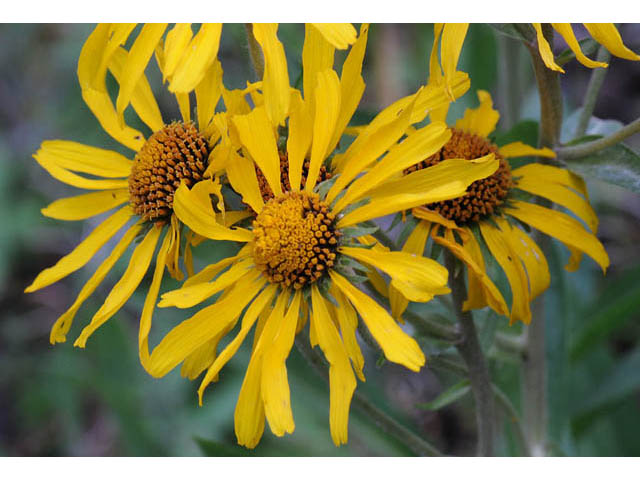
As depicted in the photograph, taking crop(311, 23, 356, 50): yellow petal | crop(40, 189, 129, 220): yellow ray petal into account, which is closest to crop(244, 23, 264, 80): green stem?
crop(311, 23, 356, 50): yellow petal

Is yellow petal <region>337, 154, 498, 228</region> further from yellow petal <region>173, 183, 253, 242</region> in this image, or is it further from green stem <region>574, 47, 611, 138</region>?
green stem <region>574, 47, 611, 138</region>

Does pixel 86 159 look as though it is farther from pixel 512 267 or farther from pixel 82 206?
pixel 512 267

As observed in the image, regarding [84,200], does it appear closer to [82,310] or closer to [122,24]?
[122,24]

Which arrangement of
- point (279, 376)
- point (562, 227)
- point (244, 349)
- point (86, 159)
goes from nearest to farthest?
point (279, 376) < point (562, 227) < point (86, 159) < point (244, 349)

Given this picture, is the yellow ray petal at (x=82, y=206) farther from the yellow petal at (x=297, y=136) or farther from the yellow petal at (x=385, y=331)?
the yellow petal at (x=385, y=331)

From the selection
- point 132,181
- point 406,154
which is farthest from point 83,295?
point 406,154
